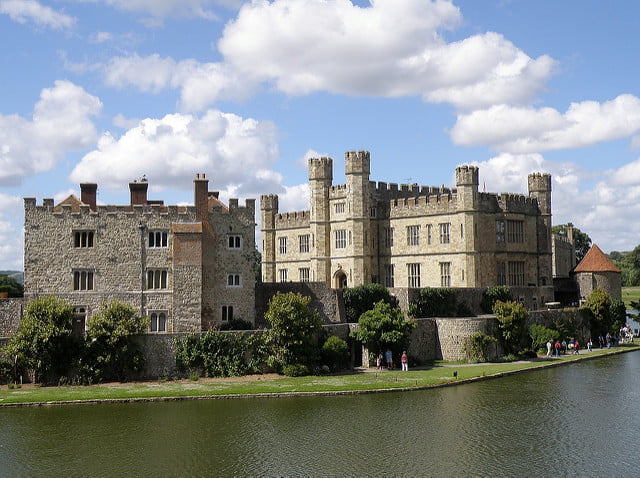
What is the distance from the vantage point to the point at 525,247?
203ft

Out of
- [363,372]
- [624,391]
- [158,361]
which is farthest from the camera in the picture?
[363,372]

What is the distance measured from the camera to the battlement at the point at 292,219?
69.1 metres

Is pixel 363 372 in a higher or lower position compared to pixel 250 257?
lower

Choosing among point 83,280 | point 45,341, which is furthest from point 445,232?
point 45,341

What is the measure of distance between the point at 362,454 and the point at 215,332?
17.1 m

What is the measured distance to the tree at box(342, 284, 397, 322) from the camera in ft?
180

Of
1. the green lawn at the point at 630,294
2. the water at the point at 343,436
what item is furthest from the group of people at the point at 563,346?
the green lawn at the point at 630,294

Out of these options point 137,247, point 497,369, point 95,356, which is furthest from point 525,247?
point 95,356

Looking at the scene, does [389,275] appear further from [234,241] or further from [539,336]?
[234,241]

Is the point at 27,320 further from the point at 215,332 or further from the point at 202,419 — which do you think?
the point at 202,419

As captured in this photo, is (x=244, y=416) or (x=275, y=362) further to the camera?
(x=275, y=362)

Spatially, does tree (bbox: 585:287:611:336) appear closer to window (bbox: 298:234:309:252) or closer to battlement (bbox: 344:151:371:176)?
battlement (bbox: 344:151:371:176)

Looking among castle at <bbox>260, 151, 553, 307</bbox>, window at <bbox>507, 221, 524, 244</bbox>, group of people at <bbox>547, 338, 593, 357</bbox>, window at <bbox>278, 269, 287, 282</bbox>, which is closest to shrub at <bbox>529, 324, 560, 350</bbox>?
group of people at <bbox>547, 338, 593, 357</bbox>

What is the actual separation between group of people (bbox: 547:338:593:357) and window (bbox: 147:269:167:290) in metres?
26.2
